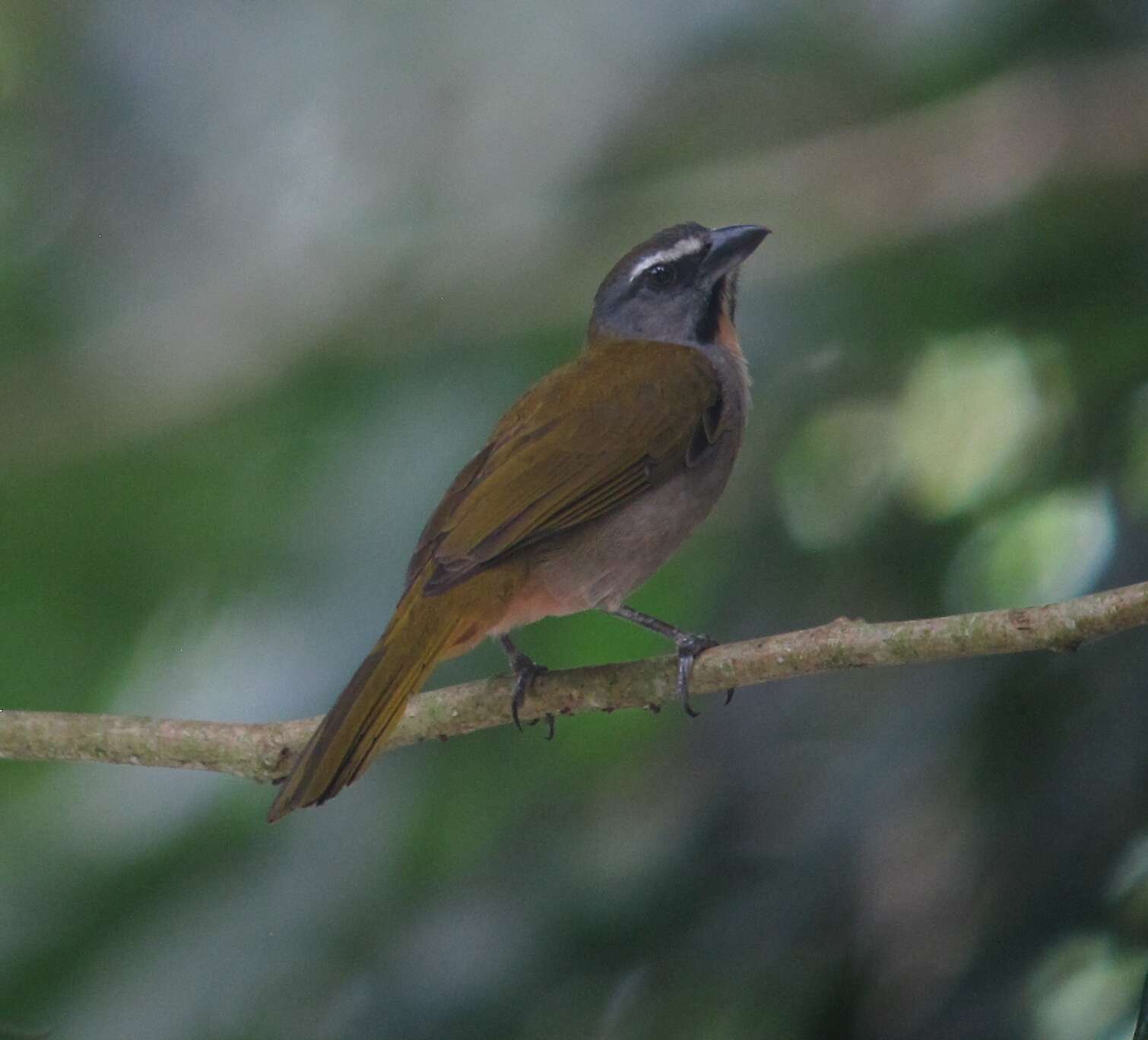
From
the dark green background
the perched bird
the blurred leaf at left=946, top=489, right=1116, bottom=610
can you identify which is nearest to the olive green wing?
the perched bird

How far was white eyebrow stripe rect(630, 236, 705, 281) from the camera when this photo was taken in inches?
158

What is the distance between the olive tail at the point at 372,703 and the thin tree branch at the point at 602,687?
17 centimetres

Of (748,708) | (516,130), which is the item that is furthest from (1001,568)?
(516,130)

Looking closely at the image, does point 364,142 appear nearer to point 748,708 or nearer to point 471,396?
point 471,396

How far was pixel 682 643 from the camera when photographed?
315 centimetres

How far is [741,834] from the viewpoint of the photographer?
2.86 meters

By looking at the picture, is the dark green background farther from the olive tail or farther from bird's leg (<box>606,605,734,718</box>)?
the olive tail

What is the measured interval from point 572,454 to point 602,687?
608mm

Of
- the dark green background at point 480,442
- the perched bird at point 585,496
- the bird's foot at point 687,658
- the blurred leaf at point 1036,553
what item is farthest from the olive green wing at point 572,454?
the blurred leaf at point 1036,553

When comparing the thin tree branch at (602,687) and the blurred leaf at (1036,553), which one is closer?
the thin tree branch at (602,687)

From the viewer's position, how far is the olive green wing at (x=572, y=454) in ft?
10.8

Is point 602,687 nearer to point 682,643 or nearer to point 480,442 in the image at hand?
point 682,643

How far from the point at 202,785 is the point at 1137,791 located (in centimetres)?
190

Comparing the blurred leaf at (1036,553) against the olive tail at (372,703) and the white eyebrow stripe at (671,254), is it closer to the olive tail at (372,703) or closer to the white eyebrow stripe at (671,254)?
the olive tail at (372,703)
